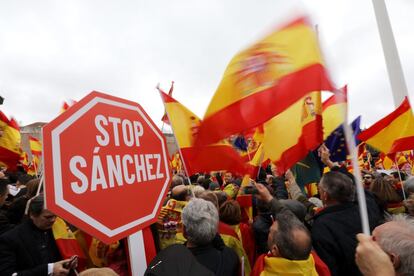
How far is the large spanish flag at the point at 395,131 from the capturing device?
4871mm

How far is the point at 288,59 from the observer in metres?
2.43

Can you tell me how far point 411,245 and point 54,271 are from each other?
203 cm

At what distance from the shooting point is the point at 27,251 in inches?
89.0

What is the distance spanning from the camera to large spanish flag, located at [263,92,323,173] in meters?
3.20

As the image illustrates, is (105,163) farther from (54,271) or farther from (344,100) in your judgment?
(344,100)

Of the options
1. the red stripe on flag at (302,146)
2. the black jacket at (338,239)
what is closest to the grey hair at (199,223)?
the black jacket at (338,239)

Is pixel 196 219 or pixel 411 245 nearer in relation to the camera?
pixel 411 245

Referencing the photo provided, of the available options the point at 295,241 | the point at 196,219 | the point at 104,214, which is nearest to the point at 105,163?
the point at 104,214

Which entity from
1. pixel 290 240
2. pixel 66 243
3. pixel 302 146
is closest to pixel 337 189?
pixel 302 146

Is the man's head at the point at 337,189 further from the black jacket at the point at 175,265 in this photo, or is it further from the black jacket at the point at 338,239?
the black jacket at the point at 175,265

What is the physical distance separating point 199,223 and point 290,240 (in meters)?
0.62

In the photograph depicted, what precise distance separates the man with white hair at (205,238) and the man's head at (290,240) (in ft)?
1.15

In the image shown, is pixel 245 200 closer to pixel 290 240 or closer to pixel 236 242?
pixel 236 242

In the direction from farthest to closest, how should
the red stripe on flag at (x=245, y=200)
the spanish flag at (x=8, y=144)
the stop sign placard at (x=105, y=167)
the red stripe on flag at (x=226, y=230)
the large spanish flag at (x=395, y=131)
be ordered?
the spanish flag at (x=8, y=144) → the large spanish flag at (x=395, y=131) → the red stripe on flag at (x=245, y=200) → the red stripe on flag at (x=226, y=230) → the stop sign placard at (x=105, y=167)
